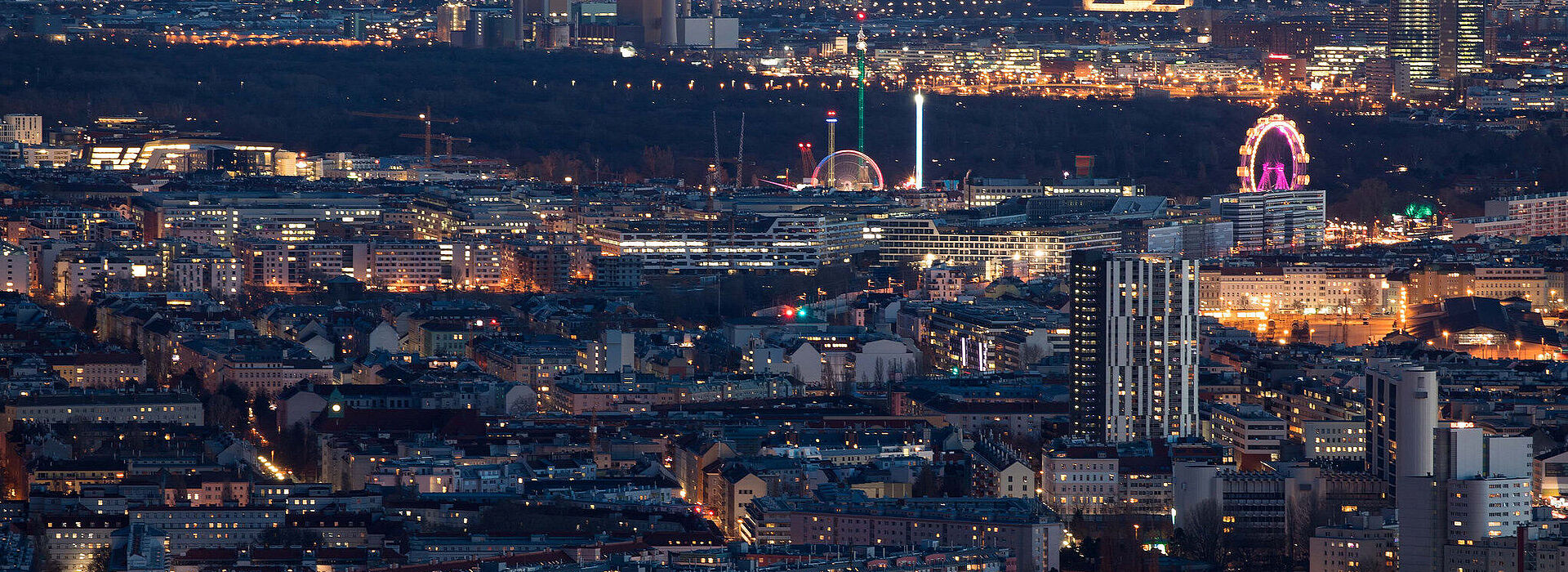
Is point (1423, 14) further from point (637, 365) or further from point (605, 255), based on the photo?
point (637, 365)

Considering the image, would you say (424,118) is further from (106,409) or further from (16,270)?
(106,409)

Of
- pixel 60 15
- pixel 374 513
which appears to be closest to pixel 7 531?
pixel 374 513

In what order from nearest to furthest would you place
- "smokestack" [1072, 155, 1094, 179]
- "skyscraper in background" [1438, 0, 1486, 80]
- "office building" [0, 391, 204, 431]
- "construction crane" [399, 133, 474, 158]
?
1. "office building" [0, 391, 204, 431]
2. "smokestack" [1072, 155, 1094, 179]
3. "construction crane" [399, 133, 474, 158]
4. "skyscraper in background" [1438, 0, 1486, 80]

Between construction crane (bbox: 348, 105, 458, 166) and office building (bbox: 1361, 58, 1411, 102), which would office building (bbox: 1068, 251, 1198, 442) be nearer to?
construction crane (bbox: 348, 105, 458, 166)

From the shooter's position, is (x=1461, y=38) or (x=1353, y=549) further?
(x=1461, y=38)

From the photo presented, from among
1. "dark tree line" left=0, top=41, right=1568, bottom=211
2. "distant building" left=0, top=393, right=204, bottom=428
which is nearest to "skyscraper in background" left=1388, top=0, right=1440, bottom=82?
"dark tree line" left=0, top=41, right=1568, bottom=211

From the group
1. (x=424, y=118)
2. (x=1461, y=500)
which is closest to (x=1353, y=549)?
(x=1461, y=500)
